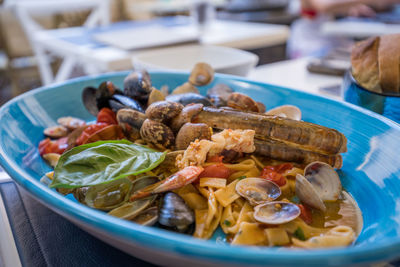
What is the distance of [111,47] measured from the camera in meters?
2.78

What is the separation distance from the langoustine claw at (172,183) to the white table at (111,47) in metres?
1.73

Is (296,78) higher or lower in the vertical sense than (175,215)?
lower

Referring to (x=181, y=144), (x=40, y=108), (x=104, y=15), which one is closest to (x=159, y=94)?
(x=181, y=144)

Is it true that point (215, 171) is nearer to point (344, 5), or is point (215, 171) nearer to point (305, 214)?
point (305, 214)

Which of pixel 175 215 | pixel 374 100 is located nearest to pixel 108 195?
pixel 175 215

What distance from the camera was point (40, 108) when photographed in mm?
1309

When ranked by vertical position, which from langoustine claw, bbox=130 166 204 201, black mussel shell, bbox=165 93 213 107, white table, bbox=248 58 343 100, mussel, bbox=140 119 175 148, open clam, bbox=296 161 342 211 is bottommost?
white table, bbox=248 58 343 100

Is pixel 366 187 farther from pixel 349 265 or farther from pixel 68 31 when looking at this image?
pixel 68 31

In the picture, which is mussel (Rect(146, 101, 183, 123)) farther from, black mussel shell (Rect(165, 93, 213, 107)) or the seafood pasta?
black mussel shell (Rect(165, 93, 213, 107))

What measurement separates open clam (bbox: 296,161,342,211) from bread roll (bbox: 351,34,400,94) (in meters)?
0.53

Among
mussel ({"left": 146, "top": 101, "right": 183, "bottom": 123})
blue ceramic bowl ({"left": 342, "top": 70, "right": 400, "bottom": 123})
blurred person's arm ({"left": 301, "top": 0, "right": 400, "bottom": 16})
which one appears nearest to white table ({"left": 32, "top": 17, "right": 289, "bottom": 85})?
mussel ({"left": 146, "top": 101, "right": 183, "bottom": 123})

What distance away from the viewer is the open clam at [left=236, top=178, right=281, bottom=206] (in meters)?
0.84

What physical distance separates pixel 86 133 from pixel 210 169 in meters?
0.46

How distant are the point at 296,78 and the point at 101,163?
170 centimetres
